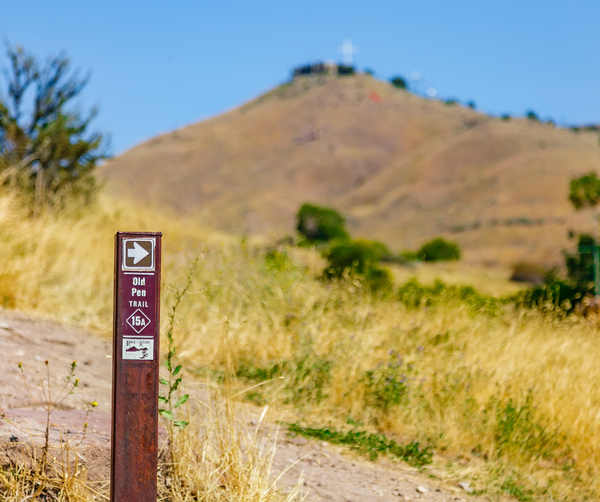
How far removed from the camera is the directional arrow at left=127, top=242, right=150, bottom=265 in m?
2.31

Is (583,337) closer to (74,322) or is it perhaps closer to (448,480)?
(448,480)

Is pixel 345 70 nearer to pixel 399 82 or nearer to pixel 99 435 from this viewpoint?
pixel 399 82

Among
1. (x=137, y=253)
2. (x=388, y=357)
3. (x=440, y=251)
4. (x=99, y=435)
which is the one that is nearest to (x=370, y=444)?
(x=388, y=357)

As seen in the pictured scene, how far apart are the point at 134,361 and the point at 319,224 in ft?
136

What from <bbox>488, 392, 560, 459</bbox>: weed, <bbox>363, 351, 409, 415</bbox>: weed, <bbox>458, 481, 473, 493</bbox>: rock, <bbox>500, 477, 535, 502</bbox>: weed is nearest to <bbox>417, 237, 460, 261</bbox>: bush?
<bbox>363, 351, 409, 415</bbox>: weed

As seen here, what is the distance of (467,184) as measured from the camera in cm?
6775

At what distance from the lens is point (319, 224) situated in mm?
43719

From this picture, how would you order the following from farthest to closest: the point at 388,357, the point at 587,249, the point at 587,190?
the point at 587,190 < the point at 587,249 < the point at 388,357

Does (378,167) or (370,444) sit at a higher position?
(378,167)

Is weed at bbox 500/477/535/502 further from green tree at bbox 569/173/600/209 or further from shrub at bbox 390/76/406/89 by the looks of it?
shrub at bbox 390/76/406/89

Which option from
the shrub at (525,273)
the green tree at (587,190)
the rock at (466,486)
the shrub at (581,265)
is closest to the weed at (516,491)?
Result: the rock at (466,486)

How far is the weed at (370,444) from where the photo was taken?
405cm

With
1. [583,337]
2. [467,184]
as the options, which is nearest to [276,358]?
[583,337]

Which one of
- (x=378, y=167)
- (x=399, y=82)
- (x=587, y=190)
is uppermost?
(x=399, y=82)
